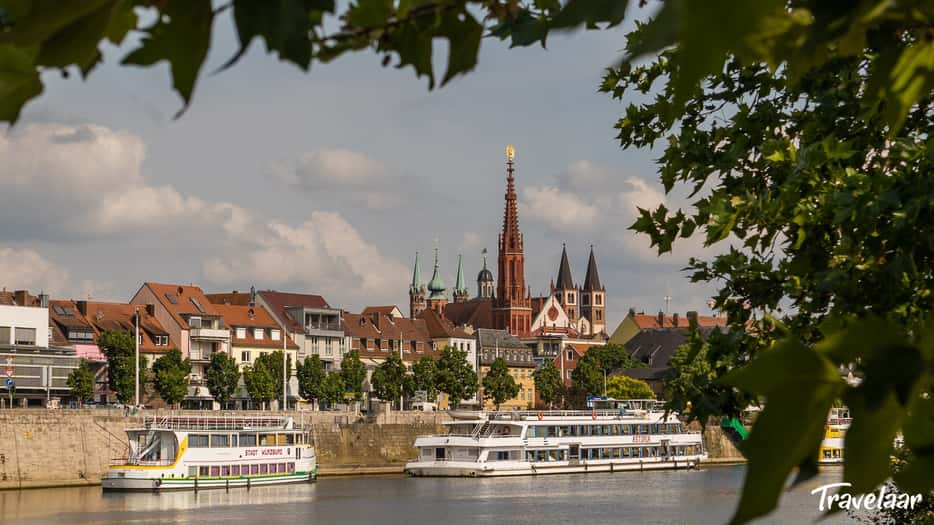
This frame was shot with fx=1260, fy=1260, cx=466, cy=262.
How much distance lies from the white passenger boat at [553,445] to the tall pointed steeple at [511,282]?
85654 millimetres

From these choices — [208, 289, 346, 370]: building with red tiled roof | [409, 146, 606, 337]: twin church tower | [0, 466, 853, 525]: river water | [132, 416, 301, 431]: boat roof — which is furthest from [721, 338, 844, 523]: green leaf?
[409, 146, 606, 337]: twin church tower

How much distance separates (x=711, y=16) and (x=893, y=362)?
1.24ft

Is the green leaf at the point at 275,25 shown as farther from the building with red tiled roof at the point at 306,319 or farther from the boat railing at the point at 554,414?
the building with red tiled roof at the point at 306,319

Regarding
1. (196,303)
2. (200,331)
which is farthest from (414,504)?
(196,303)

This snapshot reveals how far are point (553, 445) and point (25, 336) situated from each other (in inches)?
1127

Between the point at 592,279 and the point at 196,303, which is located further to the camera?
the point at 592,279

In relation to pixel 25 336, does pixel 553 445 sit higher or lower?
lower

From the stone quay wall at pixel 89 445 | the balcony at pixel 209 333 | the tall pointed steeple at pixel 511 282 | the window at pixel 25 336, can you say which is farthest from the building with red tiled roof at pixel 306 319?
the tall pointed steeple at pixel 511 282

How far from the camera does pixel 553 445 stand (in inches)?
2662

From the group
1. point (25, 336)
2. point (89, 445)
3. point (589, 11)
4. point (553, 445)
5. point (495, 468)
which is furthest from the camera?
point (553, 445)

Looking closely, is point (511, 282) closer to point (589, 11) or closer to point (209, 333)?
point (209, 333)

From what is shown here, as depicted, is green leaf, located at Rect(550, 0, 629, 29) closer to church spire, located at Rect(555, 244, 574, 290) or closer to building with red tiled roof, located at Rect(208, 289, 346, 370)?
building with red tiled roof, located at Rect(208, 289, 346, 370)

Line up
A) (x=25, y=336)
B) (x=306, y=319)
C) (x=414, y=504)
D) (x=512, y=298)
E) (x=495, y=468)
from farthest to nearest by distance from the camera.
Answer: (x=512, y=298) → (x=306, y=319) → (x=25, y=336) → (x=495, y=468) → (x=414, y=504)

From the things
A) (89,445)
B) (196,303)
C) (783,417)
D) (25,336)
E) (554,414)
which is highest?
(196,303)
